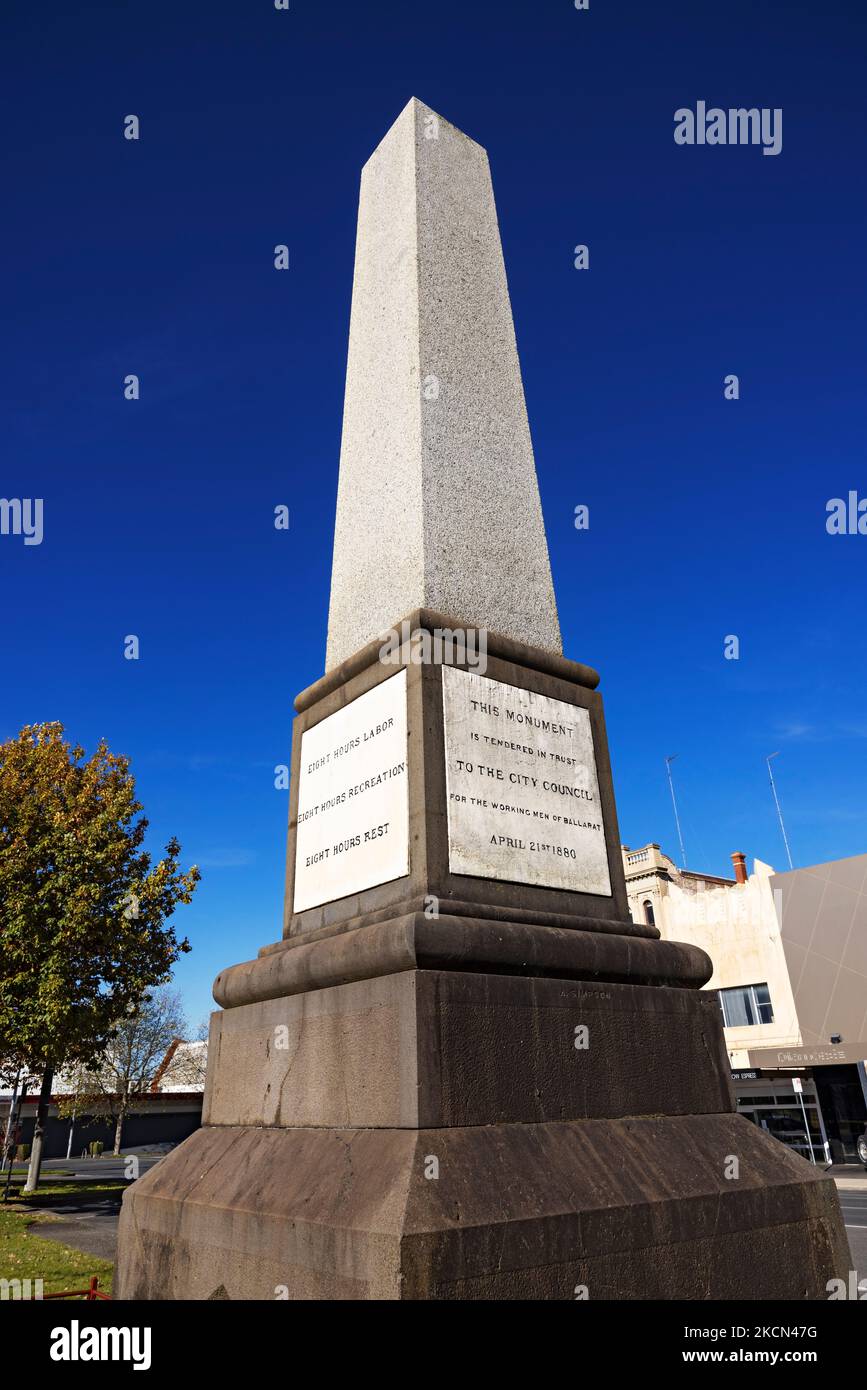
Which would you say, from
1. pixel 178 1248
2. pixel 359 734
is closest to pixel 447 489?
pixel 359 734

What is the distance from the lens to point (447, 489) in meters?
5.54

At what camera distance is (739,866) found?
41906 millimetres

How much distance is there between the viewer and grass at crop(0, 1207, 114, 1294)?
9945 mm

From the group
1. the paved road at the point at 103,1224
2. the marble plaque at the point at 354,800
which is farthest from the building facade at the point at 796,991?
the marble plaque at the point at 354,800

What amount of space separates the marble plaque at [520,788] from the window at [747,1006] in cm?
3058

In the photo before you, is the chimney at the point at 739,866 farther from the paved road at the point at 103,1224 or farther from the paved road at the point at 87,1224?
the paved road at the point at 87,1224

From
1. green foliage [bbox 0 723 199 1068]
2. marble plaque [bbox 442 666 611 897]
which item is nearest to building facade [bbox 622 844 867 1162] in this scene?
green foliage [bbox 0 723 199 1068]

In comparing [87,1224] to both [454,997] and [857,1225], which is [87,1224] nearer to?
[857,1225]

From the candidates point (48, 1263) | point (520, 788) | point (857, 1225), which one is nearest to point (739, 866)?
point (857, 1225)

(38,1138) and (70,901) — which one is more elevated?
(70,901)

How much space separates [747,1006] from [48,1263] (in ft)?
90.5

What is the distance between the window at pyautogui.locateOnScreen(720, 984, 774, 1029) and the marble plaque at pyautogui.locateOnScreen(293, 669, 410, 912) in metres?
30.8

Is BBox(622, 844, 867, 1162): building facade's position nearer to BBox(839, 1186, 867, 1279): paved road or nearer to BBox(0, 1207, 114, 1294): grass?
BBox(839, 1186, 867, 1279): paved road

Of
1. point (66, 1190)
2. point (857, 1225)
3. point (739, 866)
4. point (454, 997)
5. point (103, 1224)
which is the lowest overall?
point (857, 1225)
